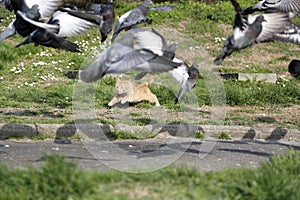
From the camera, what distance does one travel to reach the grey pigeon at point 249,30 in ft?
22.0

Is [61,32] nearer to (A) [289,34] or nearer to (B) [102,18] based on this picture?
(B) [102,18]

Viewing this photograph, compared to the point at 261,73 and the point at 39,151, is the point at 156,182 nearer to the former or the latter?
the point at 39,151

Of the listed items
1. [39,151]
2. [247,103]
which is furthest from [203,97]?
[39,151]

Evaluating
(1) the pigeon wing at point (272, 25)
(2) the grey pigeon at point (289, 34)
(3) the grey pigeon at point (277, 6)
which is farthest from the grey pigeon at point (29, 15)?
(2) the grey pigeon at point (289, 34)

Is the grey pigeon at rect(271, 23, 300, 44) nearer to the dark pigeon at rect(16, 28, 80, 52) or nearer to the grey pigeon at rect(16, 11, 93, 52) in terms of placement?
the grey pigeon at rect(16, 11, 93, 52)

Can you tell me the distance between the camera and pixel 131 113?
32.1 feet

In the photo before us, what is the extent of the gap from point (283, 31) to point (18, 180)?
3.41 metres

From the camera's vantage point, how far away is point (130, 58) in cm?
631

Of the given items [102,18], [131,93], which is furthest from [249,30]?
[131,93]

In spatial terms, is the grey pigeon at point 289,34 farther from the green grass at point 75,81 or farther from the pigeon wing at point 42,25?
the green grass at point 75,81

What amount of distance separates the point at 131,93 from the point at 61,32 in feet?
9.05

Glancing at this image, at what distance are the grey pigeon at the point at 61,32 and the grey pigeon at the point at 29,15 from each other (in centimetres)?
7

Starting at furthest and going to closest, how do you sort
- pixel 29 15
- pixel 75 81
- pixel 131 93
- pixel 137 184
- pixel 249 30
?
pixel 75 81 < pixel 131 93 < pixel 29 15 < pixel 249 30 < pixel 137 184

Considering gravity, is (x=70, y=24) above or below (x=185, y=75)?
above
